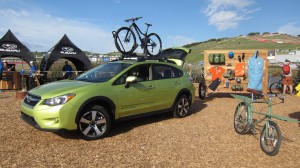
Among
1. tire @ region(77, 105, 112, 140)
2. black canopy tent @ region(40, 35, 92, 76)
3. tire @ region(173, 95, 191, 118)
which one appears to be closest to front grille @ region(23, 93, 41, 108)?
tire @ region(77, 105, 112, 140)

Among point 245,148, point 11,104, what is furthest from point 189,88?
point 11,104

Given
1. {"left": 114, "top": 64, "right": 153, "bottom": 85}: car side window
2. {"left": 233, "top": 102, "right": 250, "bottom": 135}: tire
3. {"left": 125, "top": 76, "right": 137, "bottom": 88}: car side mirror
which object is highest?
{"left": 114, "top": 64, "right": 153, "bottom": 85}: car side window

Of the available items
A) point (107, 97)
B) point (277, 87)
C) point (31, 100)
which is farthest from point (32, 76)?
point (277, 87)

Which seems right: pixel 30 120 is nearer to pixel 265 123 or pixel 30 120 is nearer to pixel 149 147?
pixel 149 147

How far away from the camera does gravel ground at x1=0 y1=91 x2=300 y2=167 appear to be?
4.90 meters

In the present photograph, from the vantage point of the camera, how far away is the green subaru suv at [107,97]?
218 inches

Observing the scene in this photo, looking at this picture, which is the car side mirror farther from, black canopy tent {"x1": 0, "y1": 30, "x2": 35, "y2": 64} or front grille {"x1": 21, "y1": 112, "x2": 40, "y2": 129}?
black canopy tent {"x1": 0, "y1": 30, "x2": 35, "y2": 64}

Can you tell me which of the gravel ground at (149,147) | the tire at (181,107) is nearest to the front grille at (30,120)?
the gravel ground at (149,147)

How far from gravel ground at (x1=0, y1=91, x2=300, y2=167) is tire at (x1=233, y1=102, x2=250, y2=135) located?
157mm

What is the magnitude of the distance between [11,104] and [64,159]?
6.41 metres

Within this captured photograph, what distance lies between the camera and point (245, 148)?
229 inches

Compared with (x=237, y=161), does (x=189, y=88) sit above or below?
above

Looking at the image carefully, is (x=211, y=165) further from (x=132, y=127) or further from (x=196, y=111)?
(x=196, y=111)

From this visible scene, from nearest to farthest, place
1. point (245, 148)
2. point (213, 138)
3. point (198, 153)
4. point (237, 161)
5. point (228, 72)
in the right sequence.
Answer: point (237, 161) → point (198, 153) → point (245, 148) → point (213, 138) → point (228, 72)
